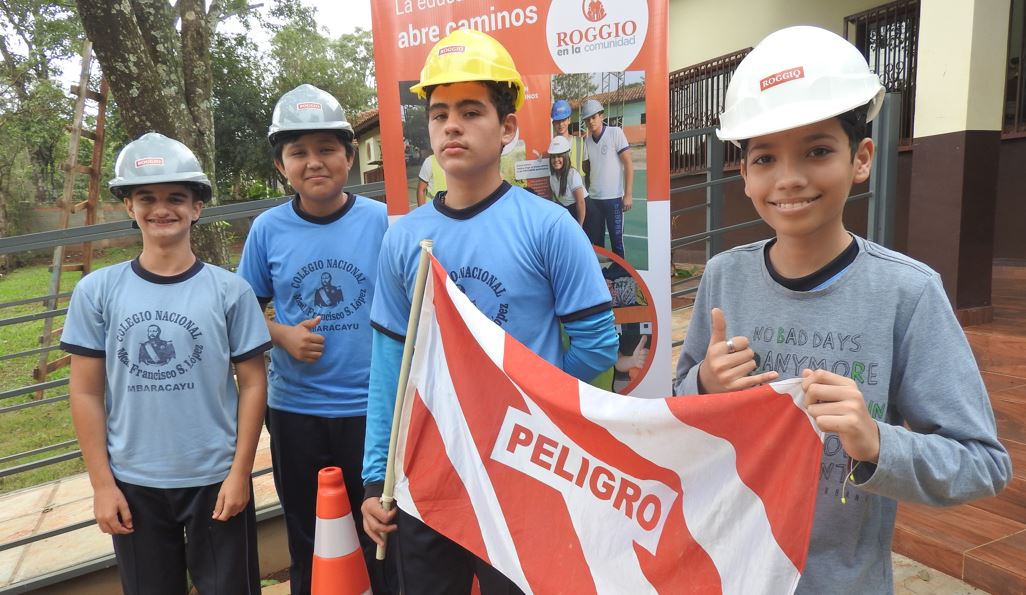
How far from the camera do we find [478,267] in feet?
5.91

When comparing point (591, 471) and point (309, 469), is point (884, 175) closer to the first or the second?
point (591, 471)

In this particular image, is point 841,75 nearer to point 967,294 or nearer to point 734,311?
point 734,311

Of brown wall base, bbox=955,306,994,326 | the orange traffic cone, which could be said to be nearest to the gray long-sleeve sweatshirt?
the orange traffic cone

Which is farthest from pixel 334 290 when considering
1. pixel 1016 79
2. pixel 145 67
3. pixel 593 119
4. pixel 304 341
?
pixel 1016 79

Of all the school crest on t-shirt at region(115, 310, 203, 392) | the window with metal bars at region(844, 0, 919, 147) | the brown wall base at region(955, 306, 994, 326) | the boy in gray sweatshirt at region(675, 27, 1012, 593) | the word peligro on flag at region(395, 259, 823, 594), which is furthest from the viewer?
the window with metal bars at region(844, 0, 919, 147)

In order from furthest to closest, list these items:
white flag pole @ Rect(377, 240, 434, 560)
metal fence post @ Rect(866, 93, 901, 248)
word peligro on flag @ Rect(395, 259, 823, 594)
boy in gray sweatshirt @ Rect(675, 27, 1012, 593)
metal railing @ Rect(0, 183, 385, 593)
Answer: metal fence post @ Rect(866, 93, 901, 248) → metal railing @ Rect(0, 183, 385, 593) → white flag pole @ Rect(377, 240, 434, 560) → word peligro on flag @ Rect(395, 259, 823, 594) → boy in gray sweatshirt @ Rect(675, 27, 1012, 593)

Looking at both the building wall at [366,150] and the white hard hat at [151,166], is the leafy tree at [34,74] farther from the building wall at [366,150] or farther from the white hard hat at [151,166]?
the white hard hat at [151,166]

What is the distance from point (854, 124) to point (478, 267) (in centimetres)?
95

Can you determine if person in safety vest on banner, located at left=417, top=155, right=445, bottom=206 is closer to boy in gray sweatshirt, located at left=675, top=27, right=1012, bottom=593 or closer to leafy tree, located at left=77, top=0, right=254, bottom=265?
boy in gray sweatshirt, located at left=675, top=27, right=1012, bottom=593

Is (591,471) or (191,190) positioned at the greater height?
(191,190)

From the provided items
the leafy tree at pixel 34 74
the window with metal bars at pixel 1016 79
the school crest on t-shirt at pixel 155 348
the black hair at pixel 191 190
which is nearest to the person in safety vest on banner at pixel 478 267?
the school crest on t-shirt at pixel 155 348

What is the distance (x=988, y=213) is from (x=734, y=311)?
5018 mm

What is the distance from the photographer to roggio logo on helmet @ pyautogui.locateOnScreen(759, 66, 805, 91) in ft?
3.95

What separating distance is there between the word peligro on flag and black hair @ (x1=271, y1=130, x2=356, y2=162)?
104 cm
